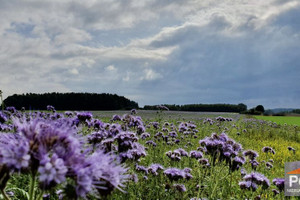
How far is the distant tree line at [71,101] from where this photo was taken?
5103cm

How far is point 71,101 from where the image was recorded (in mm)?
55781

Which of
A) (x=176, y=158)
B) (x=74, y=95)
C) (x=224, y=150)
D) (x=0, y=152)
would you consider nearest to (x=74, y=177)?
(x=0, y=152)

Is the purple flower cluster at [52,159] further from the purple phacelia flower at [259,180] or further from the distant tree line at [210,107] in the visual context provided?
the distant tree line at [210,107]

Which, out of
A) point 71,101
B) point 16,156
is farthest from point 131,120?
point 71,101

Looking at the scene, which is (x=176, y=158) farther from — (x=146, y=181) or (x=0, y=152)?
(x=0, y=152)

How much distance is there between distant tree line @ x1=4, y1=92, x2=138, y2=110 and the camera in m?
51.0

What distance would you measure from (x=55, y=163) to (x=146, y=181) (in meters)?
5.28

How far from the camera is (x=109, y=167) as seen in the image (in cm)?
170

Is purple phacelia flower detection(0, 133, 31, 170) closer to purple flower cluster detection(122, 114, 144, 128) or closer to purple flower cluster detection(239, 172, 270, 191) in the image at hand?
purple flower cluster detection(239, 172, 270, 191)

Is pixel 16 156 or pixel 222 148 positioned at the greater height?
pixel 16 156

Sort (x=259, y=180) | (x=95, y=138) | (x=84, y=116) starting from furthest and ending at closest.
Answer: (x=84, y=116) → (x=259, y=180) → (x=95, y=138)

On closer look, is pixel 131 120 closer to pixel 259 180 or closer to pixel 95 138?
pixel 95 138

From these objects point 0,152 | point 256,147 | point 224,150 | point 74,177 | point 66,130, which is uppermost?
point 66,130

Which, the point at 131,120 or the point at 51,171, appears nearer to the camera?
the point at 51,171
